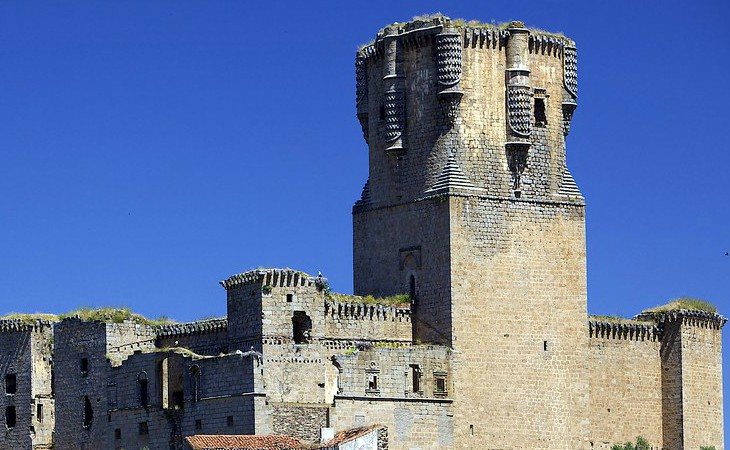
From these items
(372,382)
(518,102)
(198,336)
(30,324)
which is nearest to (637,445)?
(372,382)

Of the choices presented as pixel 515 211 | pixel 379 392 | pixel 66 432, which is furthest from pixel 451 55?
pixel 66 432

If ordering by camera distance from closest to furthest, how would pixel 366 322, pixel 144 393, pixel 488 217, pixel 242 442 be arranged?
1. pixel 242 442
2. pixel 366 322
3. pixel 488 217
4. pixel 144 393

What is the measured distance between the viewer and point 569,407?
293 ft

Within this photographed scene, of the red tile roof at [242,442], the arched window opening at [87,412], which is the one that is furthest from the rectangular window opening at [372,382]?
the arched window opening at [87,412]

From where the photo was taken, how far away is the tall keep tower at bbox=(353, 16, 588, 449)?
87.6m

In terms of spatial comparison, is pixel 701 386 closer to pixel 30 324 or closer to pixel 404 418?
pixel 404 418

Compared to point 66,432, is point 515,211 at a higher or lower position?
higher

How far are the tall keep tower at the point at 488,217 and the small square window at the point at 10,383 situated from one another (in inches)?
550

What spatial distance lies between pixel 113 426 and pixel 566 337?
1605 centimetres

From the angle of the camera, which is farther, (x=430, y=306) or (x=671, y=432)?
(x=671, y=432)

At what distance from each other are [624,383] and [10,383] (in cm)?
2238

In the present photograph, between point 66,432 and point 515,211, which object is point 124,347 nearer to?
point 66,432

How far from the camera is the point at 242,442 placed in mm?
81000

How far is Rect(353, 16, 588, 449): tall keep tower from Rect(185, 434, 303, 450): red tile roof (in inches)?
289
